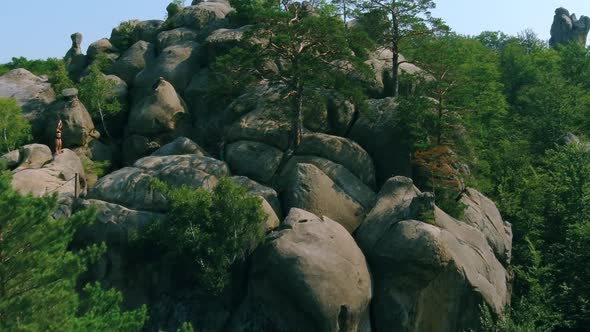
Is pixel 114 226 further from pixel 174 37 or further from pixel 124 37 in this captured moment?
pixel 124 37

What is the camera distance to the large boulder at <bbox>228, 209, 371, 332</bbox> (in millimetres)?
20359

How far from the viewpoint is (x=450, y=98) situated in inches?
1098

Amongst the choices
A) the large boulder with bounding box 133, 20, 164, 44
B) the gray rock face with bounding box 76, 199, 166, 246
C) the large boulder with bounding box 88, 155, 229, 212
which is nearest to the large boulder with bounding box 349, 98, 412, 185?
the large boulder with bounding box 88, 155, 229, 212

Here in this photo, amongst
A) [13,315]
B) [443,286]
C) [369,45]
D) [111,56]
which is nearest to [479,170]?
[369,45]

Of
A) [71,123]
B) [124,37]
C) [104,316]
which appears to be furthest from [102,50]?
[104,316]

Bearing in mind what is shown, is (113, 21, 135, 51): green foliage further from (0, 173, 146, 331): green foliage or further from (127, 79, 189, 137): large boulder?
(0, 173, 146, 331): green foliage

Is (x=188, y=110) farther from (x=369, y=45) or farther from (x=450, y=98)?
(x=450, y=98)

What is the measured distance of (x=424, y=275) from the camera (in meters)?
21.6

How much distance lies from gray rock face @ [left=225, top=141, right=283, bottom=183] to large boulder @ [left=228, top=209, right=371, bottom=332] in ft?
17.5

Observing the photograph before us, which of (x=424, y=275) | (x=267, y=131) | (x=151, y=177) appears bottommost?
(x=424, y=275)

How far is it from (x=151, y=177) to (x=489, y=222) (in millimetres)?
14361

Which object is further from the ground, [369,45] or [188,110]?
[369,45]

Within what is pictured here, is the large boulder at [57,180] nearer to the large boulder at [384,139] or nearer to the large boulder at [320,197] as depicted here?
the large boulder at [320,197]

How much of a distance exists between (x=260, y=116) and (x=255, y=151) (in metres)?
2.10
